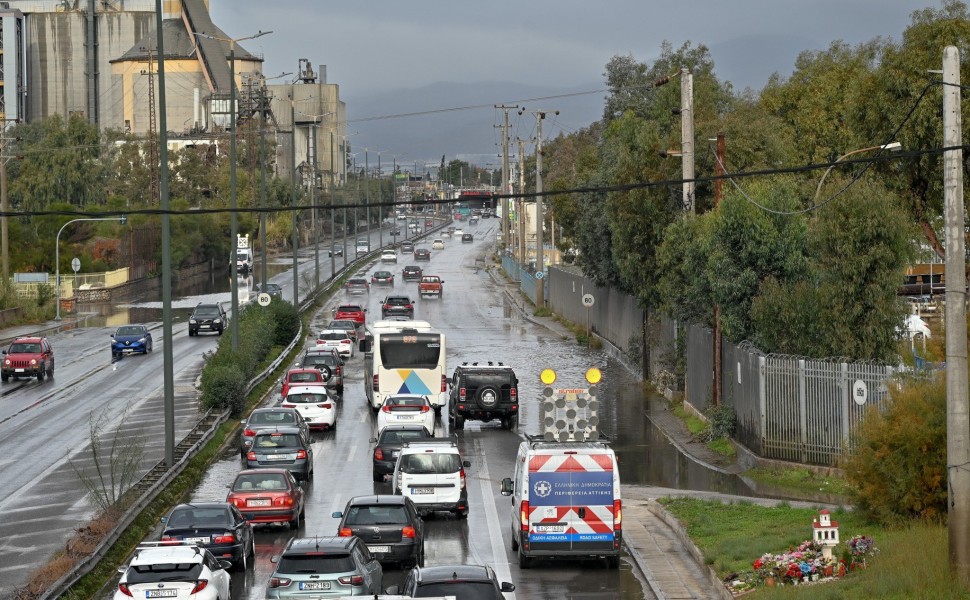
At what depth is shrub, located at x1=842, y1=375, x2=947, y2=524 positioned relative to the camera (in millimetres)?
22031

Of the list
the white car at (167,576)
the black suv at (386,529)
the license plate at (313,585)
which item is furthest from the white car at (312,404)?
the license plate at (313,585)

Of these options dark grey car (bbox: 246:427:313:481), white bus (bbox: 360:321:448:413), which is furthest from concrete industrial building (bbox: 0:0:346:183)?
dark grey car (bbox: 246:427:313:481)

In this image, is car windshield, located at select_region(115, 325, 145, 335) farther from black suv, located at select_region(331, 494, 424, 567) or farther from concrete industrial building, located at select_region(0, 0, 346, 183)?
concrete industrial building, located at select_region(0, 0, 346, 183)

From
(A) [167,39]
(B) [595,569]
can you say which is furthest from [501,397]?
→ (A) [167,39]

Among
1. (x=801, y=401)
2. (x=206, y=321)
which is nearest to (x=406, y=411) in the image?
(x=801, y=401)

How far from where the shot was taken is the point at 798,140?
66.9 m

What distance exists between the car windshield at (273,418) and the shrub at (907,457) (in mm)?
18445

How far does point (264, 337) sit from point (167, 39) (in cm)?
12616

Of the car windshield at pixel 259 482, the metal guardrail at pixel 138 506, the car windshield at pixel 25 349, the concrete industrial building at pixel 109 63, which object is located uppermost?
the concrete industrial building at pixel 109 63

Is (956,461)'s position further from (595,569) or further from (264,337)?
(264,337)

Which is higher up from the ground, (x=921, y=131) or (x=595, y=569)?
(x=921, y=131)

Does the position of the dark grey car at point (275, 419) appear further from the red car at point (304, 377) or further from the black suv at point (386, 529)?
the black suv at point (386, 529)

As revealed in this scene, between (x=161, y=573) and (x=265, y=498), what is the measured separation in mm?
8534

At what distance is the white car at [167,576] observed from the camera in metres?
18.7
